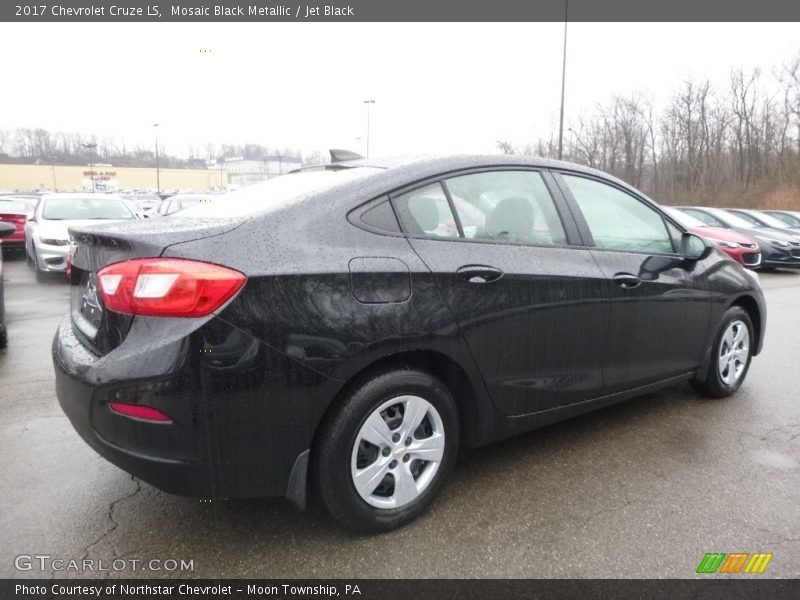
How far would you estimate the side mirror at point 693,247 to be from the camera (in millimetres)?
3693

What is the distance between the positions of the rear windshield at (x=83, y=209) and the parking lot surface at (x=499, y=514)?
7.76 metres

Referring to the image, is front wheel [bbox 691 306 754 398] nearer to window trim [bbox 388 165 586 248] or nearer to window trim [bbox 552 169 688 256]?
window trim [bbox 552 169 688 256]

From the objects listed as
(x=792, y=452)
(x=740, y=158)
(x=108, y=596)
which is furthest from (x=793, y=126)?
(x=108, y=596)

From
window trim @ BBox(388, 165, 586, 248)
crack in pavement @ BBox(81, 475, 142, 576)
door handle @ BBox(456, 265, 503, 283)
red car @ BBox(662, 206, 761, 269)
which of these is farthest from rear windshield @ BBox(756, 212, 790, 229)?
crack in pavement @ BBox(81, 475, 142, 576)

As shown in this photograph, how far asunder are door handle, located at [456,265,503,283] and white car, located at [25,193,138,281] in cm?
807

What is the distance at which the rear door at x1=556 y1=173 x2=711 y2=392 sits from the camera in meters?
3.13

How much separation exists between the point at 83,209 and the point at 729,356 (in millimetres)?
10632

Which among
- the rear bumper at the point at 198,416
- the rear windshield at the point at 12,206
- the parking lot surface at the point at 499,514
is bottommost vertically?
the parking lot surface at the point at 499,514

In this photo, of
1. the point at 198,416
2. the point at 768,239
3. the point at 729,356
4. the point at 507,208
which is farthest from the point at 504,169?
the point at 768,239

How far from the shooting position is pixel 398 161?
2.74m

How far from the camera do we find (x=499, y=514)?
2.57m

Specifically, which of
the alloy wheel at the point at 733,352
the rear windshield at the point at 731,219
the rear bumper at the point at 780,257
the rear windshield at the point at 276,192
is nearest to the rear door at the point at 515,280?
the rear windshield at the point at 276,192

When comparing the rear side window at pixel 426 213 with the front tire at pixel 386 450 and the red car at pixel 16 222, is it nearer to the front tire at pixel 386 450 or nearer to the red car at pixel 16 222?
the front tire at pixel 386 450

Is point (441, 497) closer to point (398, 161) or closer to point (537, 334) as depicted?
point (537, 334)
